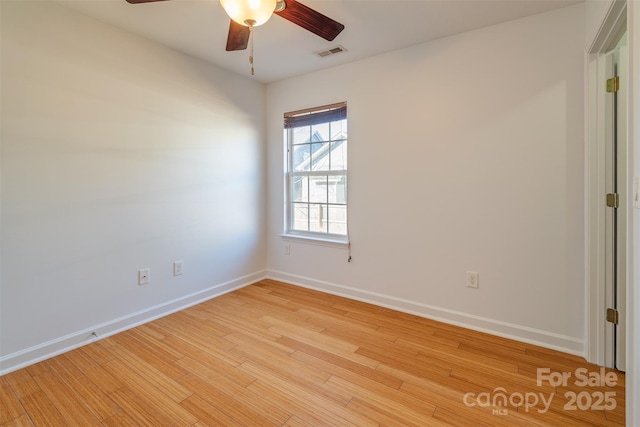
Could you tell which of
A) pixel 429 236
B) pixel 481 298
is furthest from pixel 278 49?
pixel 481 298

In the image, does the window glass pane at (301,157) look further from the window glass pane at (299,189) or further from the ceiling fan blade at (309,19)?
the ceiling fan blade at (309,19)

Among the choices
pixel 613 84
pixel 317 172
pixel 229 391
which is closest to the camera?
pixel 229 391

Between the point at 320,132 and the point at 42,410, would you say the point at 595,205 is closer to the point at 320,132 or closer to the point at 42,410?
the point at 320,132

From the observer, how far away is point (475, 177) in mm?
2420

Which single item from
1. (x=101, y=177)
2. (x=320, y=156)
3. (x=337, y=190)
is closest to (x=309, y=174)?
(x=320, y=156)

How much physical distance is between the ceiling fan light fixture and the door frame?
6.49 feet

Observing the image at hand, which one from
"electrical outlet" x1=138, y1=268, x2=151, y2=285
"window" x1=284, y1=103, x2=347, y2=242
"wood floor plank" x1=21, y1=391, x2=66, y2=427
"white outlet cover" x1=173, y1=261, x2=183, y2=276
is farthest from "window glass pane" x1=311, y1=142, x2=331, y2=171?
"wood floor plank" x1=21, y1=391, x2=66, y2=427

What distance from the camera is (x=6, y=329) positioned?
1890 millimetres

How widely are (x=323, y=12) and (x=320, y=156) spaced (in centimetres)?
148

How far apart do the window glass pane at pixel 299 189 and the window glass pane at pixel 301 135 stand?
433 mm

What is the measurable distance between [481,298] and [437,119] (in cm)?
154

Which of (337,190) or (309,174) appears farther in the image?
(309,174)

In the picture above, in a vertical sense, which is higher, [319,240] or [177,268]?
[319,240]

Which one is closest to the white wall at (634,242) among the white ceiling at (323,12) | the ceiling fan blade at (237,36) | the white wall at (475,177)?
the white wall at (475,177)
